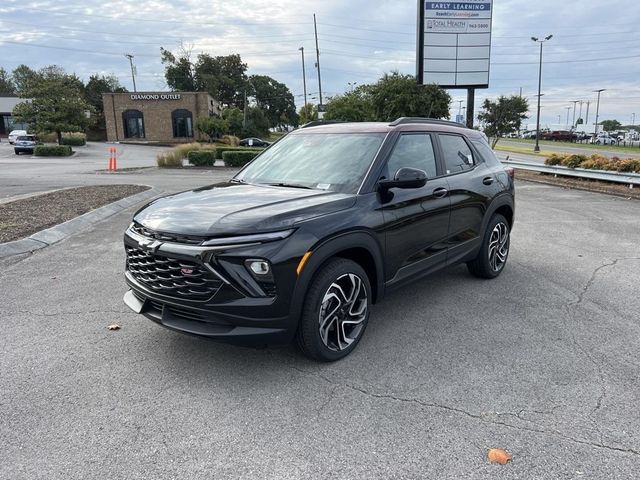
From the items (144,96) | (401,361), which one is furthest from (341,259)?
(144,96)

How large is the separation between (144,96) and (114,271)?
187 ft

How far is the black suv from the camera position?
3137mm

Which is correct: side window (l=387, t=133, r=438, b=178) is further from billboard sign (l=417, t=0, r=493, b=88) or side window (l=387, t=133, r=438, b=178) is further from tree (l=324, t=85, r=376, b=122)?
tree (l=324, t=85, r=376, b=122)

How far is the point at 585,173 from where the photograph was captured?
1602 centimetres

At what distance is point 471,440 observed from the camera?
9.07 feet

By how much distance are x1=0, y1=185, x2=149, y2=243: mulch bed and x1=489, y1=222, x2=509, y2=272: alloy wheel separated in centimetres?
661

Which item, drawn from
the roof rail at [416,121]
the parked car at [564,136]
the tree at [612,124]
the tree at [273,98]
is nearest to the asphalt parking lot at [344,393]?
the roof rail at [416,121]

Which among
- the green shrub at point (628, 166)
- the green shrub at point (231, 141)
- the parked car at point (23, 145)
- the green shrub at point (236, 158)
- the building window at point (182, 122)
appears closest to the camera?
the green shrub at point (628, 166)

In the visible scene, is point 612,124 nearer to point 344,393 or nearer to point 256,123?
point 256,123

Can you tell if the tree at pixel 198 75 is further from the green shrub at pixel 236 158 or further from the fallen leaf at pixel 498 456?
the fallen leaf at pixel 498 456

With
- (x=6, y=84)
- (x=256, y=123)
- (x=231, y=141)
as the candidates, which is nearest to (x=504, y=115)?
(x=231, y=141)

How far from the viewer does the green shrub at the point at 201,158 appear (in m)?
26.0

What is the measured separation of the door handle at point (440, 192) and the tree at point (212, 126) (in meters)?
50.8

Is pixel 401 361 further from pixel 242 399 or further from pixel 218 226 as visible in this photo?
pixel 218 226
